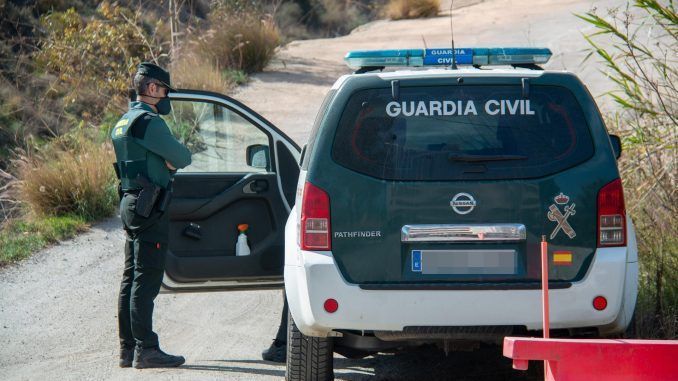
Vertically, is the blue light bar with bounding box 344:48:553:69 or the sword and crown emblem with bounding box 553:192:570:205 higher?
the blue light bar with bounding box 344:48:553:69

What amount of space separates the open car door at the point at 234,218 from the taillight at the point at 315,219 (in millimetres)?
1715

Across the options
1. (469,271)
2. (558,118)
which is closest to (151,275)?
(469,271)

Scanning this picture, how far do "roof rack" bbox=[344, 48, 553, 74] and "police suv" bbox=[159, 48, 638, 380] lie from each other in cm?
55

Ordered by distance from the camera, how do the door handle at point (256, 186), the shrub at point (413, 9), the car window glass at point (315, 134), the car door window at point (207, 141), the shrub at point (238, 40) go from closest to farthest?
the car window glass at point (315, 134)
the door handle at point (256, 186)
the car door window at point (207, 141)
the shrub at point (238, 40)
the shrub at point (413, 9)

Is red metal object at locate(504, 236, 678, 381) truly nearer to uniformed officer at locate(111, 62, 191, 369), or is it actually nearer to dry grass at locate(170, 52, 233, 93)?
uniformed officer at locate(111, 62, 191, 369)

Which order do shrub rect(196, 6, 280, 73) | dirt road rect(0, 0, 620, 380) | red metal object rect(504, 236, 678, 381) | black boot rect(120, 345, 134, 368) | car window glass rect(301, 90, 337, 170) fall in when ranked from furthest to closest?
shrub rect(196, 6, 280, 73), black boot rect(120, 345, 134, 368), dirt road rect(0, 0, 620, 380), car window glass rect(301, 90, 337, 170), red metal object rect(504, 236, 678, 381)

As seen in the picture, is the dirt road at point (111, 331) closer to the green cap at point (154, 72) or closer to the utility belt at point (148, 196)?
the utility belt at point (148, 196)

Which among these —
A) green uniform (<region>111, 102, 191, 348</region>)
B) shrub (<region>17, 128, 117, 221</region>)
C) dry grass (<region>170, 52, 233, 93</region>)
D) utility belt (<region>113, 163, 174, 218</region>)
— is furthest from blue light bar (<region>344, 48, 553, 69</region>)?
dry grass (<region>170, 52, 233, 93</region>)

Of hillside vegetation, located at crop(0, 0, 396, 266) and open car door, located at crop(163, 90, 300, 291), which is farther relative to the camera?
hillside vegetation, located at crop(0, 0, 396, 266)

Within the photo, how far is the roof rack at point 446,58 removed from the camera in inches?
219

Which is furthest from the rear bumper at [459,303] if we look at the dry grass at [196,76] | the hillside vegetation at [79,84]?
the dry grass at [196,76]

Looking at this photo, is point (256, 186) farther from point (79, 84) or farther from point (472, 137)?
point (79, 84)

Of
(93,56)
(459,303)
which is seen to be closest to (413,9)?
(93,56)

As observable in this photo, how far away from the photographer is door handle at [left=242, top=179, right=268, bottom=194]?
6.72m
